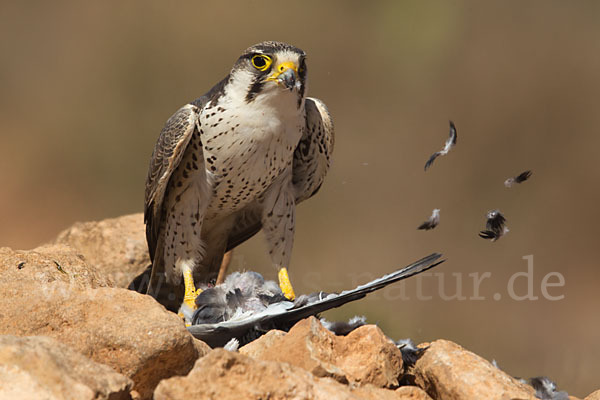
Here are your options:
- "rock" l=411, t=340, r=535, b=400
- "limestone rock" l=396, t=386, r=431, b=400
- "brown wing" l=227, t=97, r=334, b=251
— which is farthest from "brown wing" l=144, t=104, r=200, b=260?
"limestone rock" l=396, t=386, r=431, b=400

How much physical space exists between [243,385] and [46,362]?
0.56 m

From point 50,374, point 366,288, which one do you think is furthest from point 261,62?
point 50,374

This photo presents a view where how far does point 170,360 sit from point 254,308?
3.92ft

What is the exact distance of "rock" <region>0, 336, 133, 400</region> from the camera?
215cm

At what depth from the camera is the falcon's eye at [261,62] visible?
430 centimetres

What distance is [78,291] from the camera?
9.77 feet

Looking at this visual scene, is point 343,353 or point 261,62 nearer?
point 343,353

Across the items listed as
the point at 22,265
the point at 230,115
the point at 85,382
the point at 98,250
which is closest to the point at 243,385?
the point at 85,382

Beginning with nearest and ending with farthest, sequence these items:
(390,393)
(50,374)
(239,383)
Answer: (50,374) < (239,383) < (390,393)

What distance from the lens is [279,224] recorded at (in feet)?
16.6

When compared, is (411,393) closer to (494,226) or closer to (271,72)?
(494,226)

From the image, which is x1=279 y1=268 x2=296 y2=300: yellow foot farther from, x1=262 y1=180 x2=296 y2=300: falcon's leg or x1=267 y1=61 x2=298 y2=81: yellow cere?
x1=267 y1=61 x2=298 y2=81: yellow cere

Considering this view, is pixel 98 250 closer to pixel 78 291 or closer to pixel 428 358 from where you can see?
pixel 78 291

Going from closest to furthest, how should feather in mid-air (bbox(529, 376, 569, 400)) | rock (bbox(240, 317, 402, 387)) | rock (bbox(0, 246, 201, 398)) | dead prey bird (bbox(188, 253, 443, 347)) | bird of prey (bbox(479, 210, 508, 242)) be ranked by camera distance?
rock (bbox(0, 246, 201, 398)), rock (bbox(240, 317, 402, 387)), feather in mid-air (bbox(529, 376, 569, 400)), dead prey bird (bbox(188, 253, 443, 347)), bird of prey (bbox(479, 210, 508, 242))
